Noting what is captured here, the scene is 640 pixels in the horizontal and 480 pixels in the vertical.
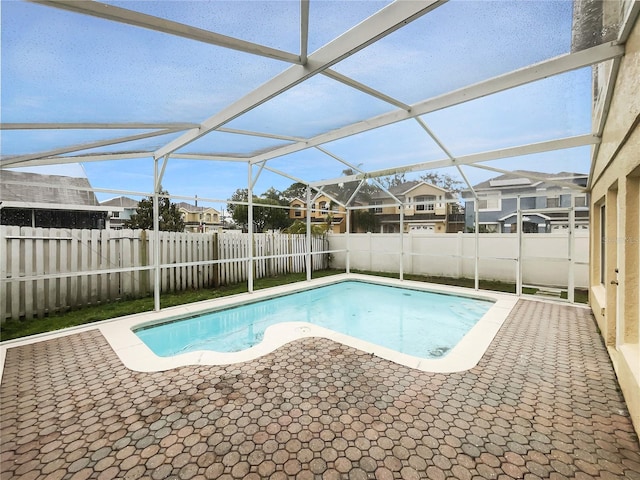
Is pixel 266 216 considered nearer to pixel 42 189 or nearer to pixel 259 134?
pixel 42 189

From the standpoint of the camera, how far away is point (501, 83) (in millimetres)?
3189

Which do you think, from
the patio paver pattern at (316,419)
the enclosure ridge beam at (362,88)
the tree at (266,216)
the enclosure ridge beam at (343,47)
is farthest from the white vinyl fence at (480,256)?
the tree at (266,216)

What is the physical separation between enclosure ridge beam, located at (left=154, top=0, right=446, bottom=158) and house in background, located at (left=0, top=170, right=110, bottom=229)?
3.59m

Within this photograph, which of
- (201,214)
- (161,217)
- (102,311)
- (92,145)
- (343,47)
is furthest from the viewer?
(201,214)

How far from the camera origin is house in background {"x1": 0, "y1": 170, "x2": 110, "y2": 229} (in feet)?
16.6

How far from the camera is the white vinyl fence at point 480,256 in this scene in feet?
24.9

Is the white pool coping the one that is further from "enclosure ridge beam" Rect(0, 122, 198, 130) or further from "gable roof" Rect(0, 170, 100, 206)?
"enclosure ridge beam" Rect(0, 122, 198, 130)

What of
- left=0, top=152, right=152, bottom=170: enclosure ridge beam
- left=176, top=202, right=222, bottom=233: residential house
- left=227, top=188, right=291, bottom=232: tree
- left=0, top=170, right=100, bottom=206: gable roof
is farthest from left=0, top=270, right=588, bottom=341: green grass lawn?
left=176, top=202, right=222, bottom=233: residential house

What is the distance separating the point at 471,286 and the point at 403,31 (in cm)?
780

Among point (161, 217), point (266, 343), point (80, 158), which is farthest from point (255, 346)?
point (161, 217)

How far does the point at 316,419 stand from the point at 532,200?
7.62 meters

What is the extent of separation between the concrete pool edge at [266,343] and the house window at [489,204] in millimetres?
2702

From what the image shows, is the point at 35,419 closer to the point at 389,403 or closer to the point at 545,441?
the point at 389,403

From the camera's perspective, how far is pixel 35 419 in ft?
8.04
